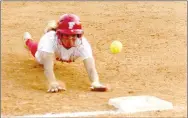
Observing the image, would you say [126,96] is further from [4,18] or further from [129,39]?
[4,18]

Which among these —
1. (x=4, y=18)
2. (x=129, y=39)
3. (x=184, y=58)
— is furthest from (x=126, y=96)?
(x=4, y=18)

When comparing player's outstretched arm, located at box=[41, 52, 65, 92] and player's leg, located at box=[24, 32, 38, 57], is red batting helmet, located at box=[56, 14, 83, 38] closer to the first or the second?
player's outstretched arm, located at box=[41, 52, 65, 92]

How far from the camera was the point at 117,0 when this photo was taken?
33.7 ft

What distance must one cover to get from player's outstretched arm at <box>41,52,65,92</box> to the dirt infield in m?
0.11

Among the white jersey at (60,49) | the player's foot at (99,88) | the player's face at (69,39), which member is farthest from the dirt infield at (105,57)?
the player's face at (69,39)

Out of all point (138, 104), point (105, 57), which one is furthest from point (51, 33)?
point (138, 104)

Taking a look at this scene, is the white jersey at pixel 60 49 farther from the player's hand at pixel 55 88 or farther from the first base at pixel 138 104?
the first base at pixel 138 104

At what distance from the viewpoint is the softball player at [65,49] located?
5266 millimetres

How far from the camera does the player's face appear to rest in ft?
17.5

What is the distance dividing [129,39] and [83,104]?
3.02m

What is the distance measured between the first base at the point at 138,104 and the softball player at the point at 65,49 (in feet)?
1.88

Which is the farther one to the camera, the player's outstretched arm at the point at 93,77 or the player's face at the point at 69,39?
the player's face at the point at 69,39

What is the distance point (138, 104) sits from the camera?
453 centimetres

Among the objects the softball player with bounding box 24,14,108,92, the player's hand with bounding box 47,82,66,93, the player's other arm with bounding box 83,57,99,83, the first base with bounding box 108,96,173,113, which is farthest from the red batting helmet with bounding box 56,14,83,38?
the first base with bounding box 108,96,173,113
